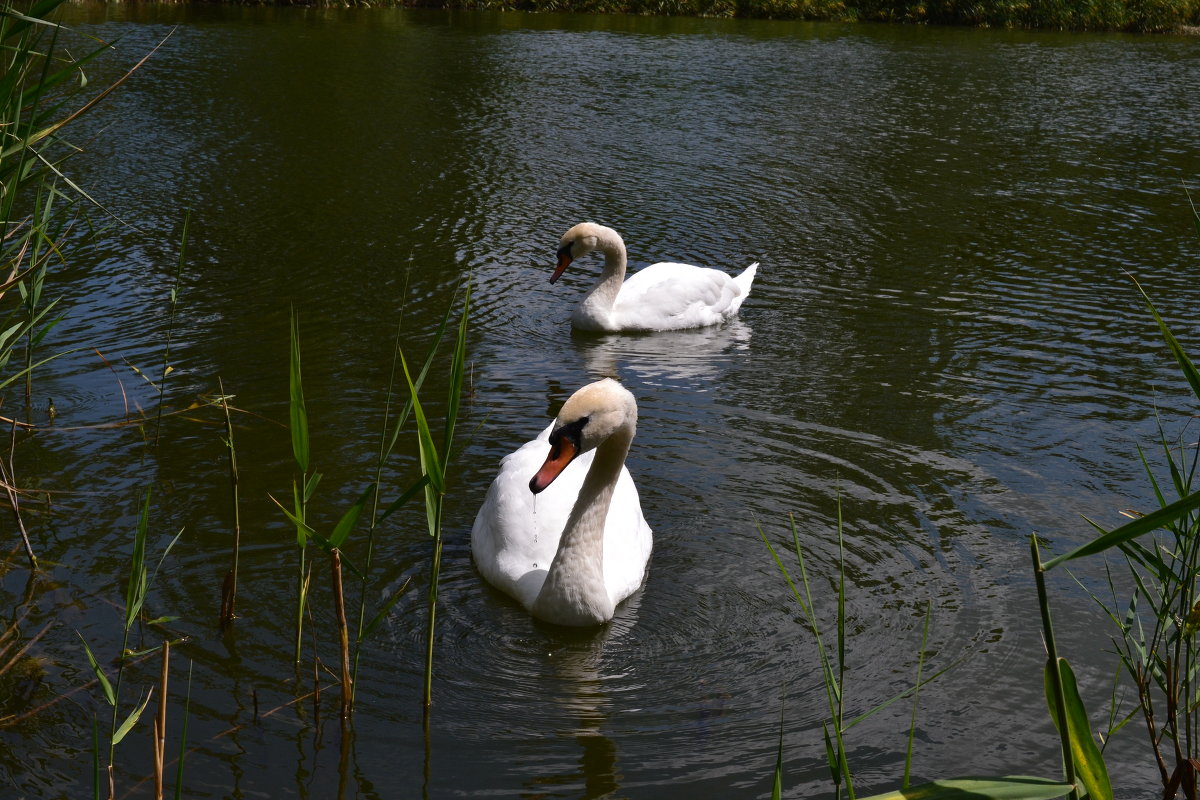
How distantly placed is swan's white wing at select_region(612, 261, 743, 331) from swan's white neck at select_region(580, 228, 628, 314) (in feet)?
0.26

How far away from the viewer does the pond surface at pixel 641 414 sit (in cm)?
420

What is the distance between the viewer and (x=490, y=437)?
6.81m

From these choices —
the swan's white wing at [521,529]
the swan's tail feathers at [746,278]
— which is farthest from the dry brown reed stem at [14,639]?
the swan's tail feathers at [746,278]

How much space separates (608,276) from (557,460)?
4858 mm

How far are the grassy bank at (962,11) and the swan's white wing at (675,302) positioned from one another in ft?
84.1

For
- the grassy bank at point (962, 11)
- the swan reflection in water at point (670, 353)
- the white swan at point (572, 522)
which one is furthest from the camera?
the grassy bank at point (962, 11)

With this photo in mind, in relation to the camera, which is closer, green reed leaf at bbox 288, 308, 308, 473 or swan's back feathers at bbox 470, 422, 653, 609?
green reed leaf at bbox 288, 308, 308, 473

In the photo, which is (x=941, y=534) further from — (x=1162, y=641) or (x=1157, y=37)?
(x=1157, y=37)

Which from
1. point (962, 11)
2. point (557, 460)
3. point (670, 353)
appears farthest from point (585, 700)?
point (962, 11)

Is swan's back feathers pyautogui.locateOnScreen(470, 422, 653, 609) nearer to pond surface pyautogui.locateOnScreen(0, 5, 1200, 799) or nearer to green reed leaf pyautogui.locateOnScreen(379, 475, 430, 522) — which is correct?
pond surface pyautogui.locateOnScreen(0, 5, 1200, 799)

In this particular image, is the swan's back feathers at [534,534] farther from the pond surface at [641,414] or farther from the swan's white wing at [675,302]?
the swan's white wing at [675,302]

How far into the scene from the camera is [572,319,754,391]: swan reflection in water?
8.16m

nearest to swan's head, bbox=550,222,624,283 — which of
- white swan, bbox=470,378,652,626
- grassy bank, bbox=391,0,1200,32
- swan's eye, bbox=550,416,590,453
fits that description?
white swan, bbox=470,378,652,626

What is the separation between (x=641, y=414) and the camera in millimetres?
7309
